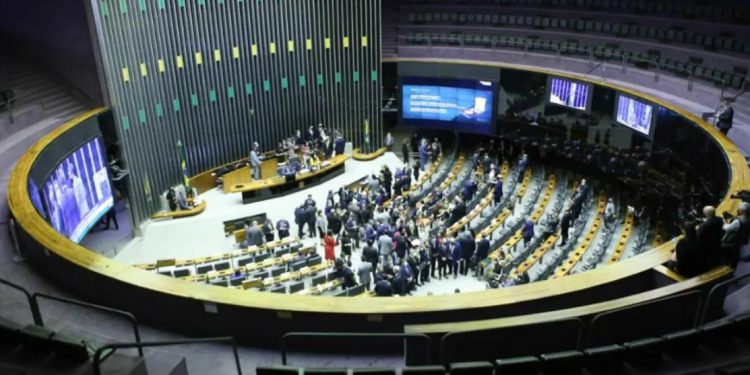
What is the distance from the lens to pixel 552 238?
13273 mm

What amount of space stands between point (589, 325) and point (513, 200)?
10195 millimetres

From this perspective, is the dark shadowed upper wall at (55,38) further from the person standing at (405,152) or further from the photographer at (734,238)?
the photographer at (734,238)

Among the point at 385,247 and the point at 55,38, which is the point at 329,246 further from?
the point at 55,38

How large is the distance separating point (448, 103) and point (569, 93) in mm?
3771

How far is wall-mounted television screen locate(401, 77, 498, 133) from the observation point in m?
18.1

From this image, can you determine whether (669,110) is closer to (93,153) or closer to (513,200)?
(513,200)

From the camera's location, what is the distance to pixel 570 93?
16.1 meters

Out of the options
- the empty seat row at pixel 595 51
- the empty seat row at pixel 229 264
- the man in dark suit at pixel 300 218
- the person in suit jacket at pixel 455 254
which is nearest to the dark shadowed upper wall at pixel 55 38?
the empty seat row at pixel 229 264

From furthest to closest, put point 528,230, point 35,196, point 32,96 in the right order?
1. point 528,230
2. point 32,96
3. point 35,196

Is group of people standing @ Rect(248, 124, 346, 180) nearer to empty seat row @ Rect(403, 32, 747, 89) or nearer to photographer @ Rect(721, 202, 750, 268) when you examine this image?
empty seat row @ Rect(403, 32, 747, 89)

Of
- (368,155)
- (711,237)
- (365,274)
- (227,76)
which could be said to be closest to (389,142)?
(368,155)

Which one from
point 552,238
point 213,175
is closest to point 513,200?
point 552,238

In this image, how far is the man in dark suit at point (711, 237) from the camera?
243 inches

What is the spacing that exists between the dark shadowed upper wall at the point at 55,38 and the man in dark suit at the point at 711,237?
1202 centimetres
